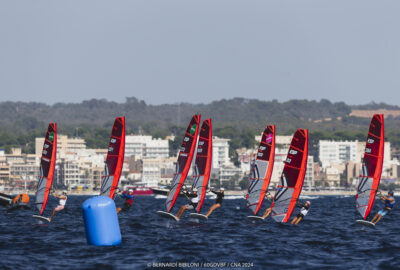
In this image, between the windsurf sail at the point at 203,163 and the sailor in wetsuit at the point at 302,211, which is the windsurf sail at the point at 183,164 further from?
the sailor in wetsuit at the point at 302,211

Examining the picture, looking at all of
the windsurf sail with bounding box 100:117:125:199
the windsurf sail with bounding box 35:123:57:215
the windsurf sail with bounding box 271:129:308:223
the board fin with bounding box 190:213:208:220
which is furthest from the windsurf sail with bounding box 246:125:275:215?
the windsurf sail with bounding box 35:123:57:215

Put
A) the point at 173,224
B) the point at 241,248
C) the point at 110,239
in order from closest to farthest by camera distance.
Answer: the point at 110,239
the point at 241,248
the point at 173,224

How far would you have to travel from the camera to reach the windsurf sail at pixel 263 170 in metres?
55.6

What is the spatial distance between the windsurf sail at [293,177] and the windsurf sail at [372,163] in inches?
136

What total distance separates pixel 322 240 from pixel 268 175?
1354 cm

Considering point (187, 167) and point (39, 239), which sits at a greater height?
point (187, 167)

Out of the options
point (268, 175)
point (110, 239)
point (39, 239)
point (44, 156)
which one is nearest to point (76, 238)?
point (39, 239)

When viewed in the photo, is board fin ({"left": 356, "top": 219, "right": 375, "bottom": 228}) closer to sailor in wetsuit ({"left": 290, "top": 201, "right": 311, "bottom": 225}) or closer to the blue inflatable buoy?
sailor in wetsuit ({"left": 290, "top": 201, "right": 311, "bottom": 225})

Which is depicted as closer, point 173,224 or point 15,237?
point 15,237

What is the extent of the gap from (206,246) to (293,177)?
44.5ft

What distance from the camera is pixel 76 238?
42250mm

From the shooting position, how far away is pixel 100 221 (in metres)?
35.1

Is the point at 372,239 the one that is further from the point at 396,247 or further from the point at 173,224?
the point at 173,224

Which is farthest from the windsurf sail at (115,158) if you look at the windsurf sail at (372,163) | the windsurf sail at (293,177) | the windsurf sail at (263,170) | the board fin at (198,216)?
the windsurf sail at (372,163)
